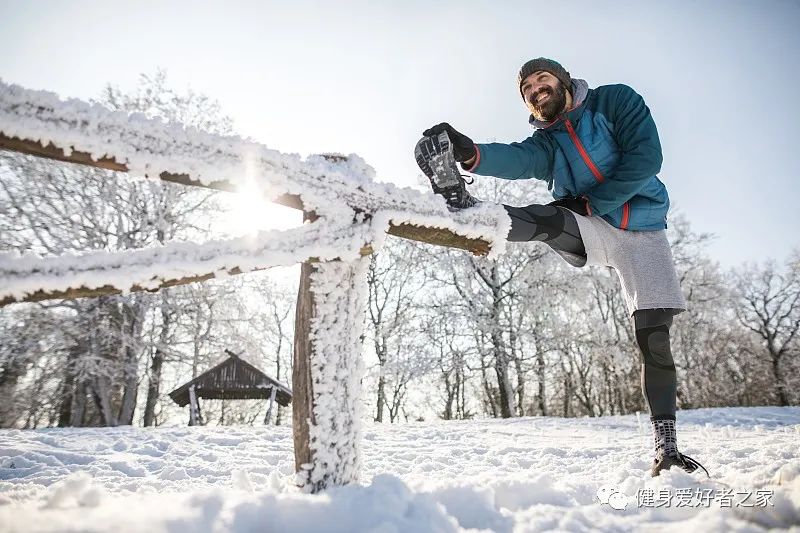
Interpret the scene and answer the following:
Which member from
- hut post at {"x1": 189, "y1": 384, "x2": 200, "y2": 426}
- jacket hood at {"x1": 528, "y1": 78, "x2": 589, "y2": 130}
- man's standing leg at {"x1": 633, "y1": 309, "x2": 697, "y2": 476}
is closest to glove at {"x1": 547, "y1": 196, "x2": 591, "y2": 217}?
jacket hood at {"x1": 528, "y1": 78, "x2": 589, "y2": 130}

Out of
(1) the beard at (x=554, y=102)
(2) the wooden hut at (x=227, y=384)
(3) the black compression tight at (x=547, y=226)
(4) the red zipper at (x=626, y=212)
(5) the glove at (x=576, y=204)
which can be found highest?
(1) the beard at (x=554, y=102)

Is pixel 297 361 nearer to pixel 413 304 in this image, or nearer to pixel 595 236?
pixel 595 236

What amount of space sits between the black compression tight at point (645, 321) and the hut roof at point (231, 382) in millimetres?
9755

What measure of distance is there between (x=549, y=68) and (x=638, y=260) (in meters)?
1.13

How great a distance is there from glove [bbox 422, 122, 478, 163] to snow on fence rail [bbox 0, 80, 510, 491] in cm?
41

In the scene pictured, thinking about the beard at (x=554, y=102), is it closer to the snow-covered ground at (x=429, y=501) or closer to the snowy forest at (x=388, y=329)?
the snow-covered ground at (x=429, y=501)

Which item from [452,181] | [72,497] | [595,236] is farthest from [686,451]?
[72,497]

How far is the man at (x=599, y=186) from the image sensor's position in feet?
5.95

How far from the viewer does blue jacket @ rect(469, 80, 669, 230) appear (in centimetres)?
184

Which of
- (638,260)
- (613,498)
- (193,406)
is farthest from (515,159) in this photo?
(193,406)

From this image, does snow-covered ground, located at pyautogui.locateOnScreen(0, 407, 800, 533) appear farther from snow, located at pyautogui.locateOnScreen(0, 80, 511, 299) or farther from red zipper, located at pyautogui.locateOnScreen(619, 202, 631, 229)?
red zipper, located at pyautogui.locateOnScreen(619, 202, 631, 229)

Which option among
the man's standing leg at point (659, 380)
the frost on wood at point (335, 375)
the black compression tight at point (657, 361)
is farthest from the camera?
the black compression tight at point (657, 361)

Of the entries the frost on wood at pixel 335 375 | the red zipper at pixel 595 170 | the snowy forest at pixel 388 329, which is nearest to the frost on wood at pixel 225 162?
the frost on wood at pixel 335 375

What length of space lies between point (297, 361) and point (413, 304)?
12.4 metres
